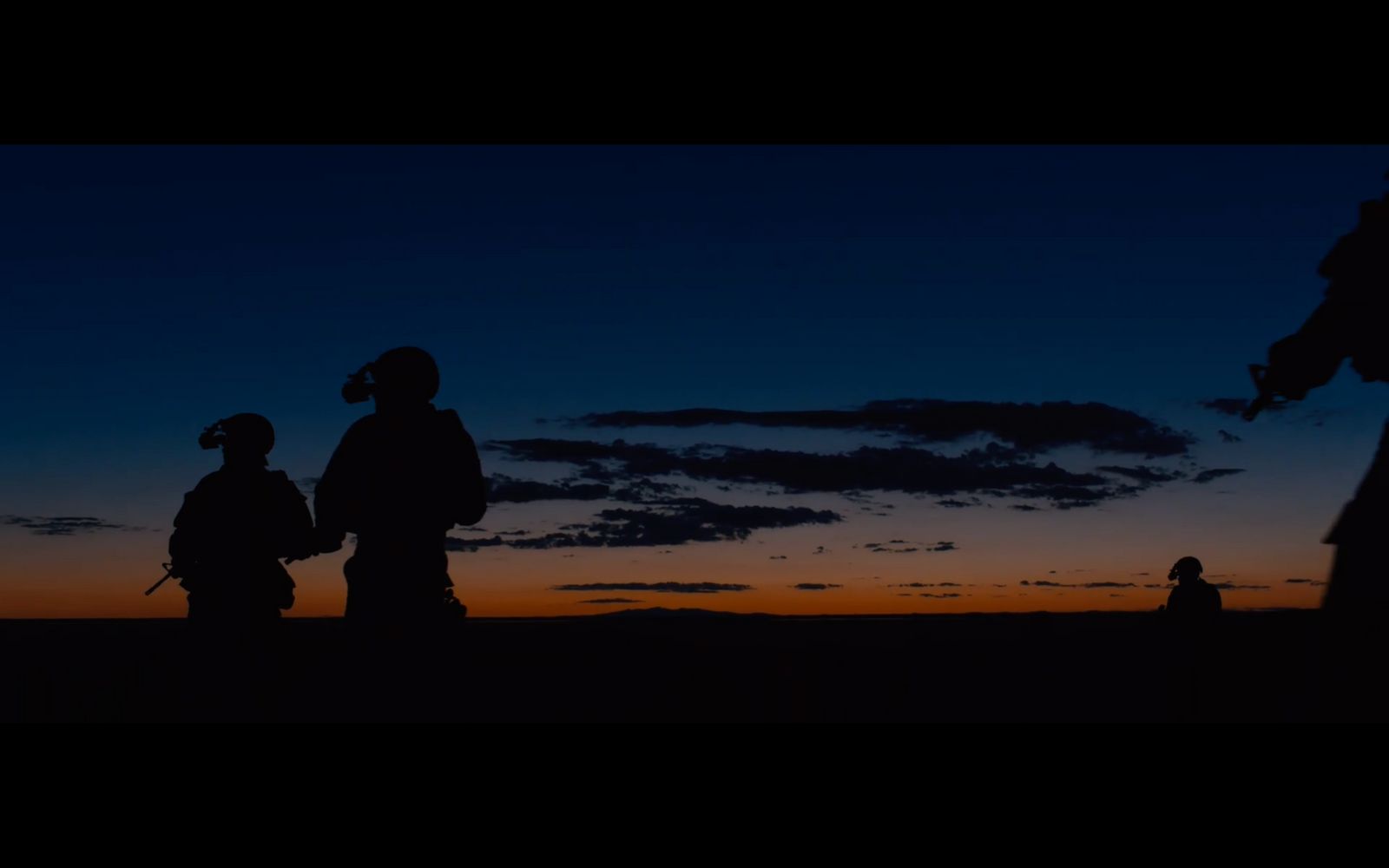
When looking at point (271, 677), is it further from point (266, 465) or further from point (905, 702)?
point (905, 702)

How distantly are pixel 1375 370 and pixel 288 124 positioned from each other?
7972 mm

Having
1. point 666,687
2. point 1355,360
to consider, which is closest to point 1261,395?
point 1355,360

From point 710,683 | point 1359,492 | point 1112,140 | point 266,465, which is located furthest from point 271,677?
point 1359,492

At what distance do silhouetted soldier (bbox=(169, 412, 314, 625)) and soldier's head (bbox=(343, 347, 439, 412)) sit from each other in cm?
154

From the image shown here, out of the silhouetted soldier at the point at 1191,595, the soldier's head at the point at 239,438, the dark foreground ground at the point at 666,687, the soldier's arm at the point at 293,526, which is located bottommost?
the dark foreground ground at the point at 666,687

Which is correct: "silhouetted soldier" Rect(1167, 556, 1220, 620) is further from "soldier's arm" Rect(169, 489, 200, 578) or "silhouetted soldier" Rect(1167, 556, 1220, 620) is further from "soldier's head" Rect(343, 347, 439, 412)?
"soldier's arm" Rect(169, 489, 200, 578)

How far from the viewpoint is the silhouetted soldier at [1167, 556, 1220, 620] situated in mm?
11203

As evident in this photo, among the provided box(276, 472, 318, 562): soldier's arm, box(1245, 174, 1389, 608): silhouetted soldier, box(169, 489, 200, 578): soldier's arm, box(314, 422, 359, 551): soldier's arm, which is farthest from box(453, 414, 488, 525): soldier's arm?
box(1245, 174, 1389, 608): silhouetted soldier

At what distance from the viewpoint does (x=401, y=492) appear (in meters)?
9.80

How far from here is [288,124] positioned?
7723 mm

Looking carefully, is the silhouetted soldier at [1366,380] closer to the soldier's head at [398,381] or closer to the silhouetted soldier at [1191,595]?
the silhouetted soldier at [1191,595]

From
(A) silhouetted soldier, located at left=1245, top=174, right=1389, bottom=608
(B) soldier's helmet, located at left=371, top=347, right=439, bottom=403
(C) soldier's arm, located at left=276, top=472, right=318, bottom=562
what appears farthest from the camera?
(C) soldier's arm, located at left=276, top=472, right=318, bottom=562

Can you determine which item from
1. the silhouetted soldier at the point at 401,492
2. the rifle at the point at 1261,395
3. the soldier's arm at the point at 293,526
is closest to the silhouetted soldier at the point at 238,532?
the soldier's arm at the point at 293,526

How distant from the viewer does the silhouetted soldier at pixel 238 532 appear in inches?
422
